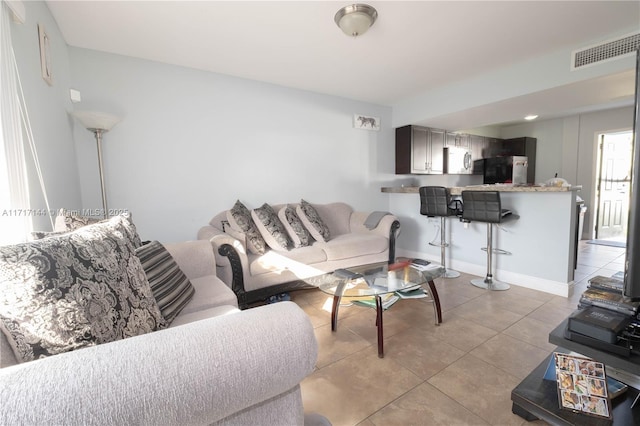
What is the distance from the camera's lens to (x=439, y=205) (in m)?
3.37

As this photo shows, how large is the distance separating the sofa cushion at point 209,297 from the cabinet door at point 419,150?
3.52 meters

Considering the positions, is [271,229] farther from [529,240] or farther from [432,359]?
[529,240]

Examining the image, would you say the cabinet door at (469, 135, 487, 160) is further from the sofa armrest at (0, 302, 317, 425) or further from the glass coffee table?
the sofa armrest at (0, 302, 317, 425)

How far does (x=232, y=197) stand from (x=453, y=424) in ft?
9.16

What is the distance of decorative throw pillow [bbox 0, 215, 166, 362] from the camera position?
27.1 inches

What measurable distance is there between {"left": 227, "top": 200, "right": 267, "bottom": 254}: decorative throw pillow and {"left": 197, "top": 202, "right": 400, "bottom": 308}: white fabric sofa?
7 cm

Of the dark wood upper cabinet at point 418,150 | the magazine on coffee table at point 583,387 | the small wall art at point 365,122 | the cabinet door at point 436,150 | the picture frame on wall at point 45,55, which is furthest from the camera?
the cabinet door at point 436,150

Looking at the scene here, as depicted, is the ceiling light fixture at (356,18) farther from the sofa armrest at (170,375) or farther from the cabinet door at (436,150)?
the cabinet door at (436,150)

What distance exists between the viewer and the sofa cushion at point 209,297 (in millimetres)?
1509

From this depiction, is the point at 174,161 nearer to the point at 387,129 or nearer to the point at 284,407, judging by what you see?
the point at 284,407

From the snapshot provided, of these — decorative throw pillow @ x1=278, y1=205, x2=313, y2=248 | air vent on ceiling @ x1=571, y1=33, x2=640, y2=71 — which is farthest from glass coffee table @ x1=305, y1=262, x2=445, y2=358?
air vent on ceiling @ x1=571, y1=33, x2=640, y2=71

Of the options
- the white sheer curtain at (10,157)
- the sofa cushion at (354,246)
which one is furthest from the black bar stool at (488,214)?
the white sheer curtain at (10,157)

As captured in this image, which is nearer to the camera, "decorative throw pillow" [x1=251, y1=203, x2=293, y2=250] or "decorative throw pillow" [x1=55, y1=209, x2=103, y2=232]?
"decorative throw pillow" [x1=55, y1=209, x2=103, y2=232]

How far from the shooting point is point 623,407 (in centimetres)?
116
